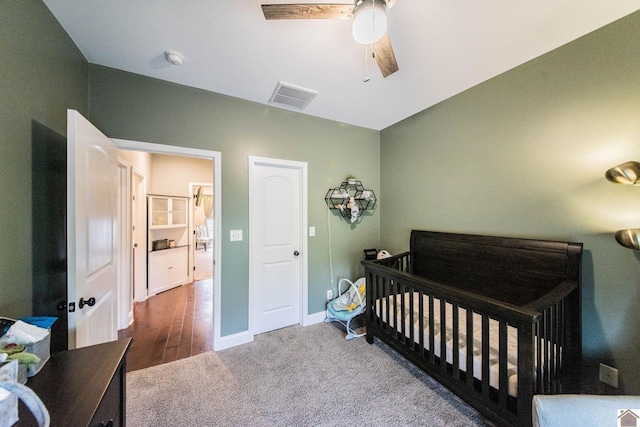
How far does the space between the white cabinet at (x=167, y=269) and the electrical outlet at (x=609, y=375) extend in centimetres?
531

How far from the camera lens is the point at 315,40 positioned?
66.7 inches

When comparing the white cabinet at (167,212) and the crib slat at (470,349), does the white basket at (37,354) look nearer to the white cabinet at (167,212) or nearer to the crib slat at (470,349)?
the crib slat at (470,349)

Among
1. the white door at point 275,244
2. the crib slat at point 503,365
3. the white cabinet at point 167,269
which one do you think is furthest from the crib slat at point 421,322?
the white cabinet at point 167,269

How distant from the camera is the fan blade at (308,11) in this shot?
1.19m

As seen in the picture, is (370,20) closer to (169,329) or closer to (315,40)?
(315,40)

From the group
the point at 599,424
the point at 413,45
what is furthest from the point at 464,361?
the point at 413,45

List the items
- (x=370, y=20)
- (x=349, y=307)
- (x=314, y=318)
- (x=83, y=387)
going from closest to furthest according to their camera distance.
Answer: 1. (x=83, y=387)
2. (x=370, y=20)
3. (x=349, y=307)
4. (x=314, y=318)

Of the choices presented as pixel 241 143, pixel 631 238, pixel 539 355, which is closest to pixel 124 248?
pixel 241 143

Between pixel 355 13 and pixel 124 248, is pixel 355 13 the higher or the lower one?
the higher one

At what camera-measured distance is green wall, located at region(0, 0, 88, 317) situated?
1.10 meters

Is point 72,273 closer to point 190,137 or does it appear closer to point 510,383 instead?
point 190,137

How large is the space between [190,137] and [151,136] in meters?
0.32

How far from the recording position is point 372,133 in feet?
11.4

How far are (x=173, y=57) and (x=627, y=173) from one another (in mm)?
3227
